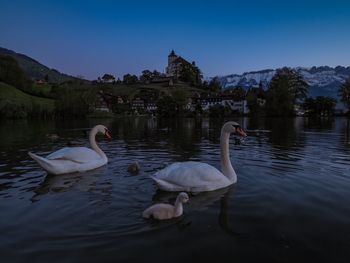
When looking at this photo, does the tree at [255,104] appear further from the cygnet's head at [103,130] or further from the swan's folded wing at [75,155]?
Answer: the swan's folded wing at [75,155]

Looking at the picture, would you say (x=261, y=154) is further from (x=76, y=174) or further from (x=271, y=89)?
(x=271, y=89)

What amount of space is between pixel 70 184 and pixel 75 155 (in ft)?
6.38

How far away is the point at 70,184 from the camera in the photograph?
10219 millimetres

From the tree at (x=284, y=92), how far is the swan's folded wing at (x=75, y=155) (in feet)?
374

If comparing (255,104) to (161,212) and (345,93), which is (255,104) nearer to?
(345,93)

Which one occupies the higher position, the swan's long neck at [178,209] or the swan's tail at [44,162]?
the swan's tail at [44,162]

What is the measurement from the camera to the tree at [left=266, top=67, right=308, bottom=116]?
11925cm

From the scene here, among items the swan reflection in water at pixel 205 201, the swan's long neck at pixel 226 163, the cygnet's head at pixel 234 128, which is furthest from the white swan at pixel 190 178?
the cygnet's head at pixel 234 128

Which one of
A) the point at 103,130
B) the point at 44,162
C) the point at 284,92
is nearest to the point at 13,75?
the point at 284,92

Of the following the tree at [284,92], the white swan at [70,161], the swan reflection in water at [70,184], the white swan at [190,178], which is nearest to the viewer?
the white swan at [190,178]

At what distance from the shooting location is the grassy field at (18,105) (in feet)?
274

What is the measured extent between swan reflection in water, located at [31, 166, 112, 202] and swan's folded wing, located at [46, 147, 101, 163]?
1.86 feet

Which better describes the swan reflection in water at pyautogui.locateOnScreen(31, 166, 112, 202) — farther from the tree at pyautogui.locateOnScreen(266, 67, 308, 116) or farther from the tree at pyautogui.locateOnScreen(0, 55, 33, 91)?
the tree at pyautogui.locateOnScreen(0, 55, 33, 91)

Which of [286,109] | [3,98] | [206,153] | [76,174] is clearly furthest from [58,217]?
[286,109]
